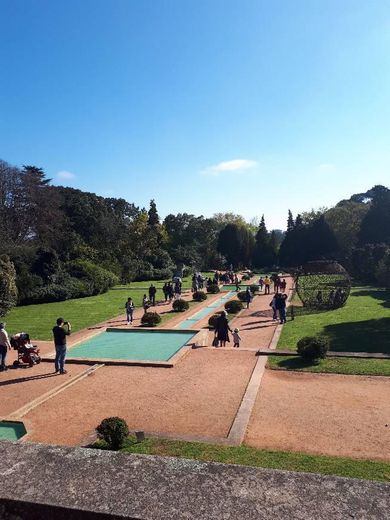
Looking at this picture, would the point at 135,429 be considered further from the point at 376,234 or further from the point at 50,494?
the point at 376,234

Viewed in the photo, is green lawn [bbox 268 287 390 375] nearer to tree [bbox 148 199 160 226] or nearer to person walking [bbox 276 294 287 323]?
person walking [bbox 276 294 287 323]

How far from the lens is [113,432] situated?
7.79 metres

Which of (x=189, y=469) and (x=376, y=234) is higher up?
(x=376, y=234)

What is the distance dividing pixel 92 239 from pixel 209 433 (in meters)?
49.6

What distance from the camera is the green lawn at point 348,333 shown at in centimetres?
1286

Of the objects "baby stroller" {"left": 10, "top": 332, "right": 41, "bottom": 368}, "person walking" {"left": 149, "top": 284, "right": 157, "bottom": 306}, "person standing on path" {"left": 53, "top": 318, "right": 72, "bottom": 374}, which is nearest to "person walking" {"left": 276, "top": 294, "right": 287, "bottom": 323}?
"person walking" {"left": 149, "top": 284, "right": 157, "bottom": 306}

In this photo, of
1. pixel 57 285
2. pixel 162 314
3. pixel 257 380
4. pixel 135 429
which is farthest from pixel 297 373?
pixel 57 285

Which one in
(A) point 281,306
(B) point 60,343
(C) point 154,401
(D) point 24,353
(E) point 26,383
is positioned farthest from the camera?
(A) point 281,306

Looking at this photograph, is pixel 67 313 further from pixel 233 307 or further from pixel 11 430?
pixel 11 430

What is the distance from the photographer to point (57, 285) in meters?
33.5

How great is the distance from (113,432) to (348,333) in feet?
41.9

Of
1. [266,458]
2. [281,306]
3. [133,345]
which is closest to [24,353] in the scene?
[133,345]

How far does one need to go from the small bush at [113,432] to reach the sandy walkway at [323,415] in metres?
2.39

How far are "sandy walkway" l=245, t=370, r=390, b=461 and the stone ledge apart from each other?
6126 mm
